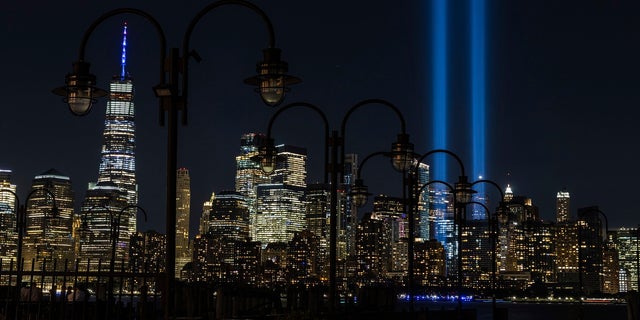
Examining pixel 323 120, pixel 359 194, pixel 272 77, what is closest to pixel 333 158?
pixel 323 120

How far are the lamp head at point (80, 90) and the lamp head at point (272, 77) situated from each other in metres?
2.58

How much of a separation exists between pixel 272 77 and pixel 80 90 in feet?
10.1

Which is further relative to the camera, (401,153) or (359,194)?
(359,194)

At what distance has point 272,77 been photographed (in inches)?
602

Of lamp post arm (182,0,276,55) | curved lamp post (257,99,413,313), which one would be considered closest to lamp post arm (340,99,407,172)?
curved lamp post (257,99,413,313)

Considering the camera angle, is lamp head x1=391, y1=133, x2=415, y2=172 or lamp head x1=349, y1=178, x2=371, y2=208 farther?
lamp head x1=349, y1=178, x2=371, y2=208

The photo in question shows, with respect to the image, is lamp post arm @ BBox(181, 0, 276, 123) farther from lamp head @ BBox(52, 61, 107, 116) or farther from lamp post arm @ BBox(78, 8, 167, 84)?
lamp head @ BBox(52, 61, 107, 116)

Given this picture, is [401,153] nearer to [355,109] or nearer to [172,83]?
[355,109]

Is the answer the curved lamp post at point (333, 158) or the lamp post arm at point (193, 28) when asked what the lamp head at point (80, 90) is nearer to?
the lamp post arm at point (193, 28)

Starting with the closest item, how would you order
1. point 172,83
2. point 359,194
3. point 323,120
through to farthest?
1. point 172,83
2. point 323,120
3. point 359,194

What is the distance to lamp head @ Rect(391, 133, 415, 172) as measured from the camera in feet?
88.4

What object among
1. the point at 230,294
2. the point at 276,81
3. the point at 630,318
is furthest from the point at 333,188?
the point at 230,294

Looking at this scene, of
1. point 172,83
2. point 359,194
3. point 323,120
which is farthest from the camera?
point 359,194

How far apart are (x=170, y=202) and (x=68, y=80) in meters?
2.99
